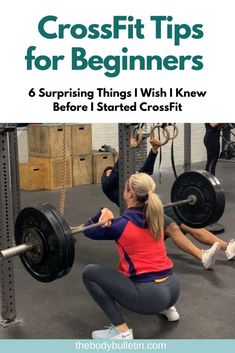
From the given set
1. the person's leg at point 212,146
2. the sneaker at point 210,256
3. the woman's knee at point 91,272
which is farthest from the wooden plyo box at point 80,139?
the woman's knee at point 91,272

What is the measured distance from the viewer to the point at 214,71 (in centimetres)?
233

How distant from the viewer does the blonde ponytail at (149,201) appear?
253cm

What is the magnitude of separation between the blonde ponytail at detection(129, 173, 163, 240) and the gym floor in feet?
2.14

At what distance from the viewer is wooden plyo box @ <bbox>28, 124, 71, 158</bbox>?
6992mm

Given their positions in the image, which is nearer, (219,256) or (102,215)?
(102,215)

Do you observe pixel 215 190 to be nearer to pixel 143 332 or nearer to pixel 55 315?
pixel 143 332

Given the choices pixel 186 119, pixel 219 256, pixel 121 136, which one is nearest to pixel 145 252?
pixel 186 119

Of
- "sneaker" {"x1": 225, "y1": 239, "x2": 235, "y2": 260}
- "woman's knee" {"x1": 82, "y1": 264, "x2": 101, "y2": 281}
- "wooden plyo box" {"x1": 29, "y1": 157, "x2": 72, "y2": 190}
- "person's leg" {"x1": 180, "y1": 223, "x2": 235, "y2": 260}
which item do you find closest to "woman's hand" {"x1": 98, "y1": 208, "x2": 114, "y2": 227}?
"woman's knee" {"x1": 82, "y1": 264, "x2": 101, "y2": 281}

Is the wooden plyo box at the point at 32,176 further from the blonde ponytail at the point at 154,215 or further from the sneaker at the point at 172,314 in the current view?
the blonde ponytail at the point at 154,215

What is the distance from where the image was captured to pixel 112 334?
8.81 ft

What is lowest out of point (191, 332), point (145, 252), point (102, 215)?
point (191, 332)

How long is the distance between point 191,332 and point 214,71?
1428 mm

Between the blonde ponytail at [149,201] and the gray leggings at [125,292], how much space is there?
268 millimetres

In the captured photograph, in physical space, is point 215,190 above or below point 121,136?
below
